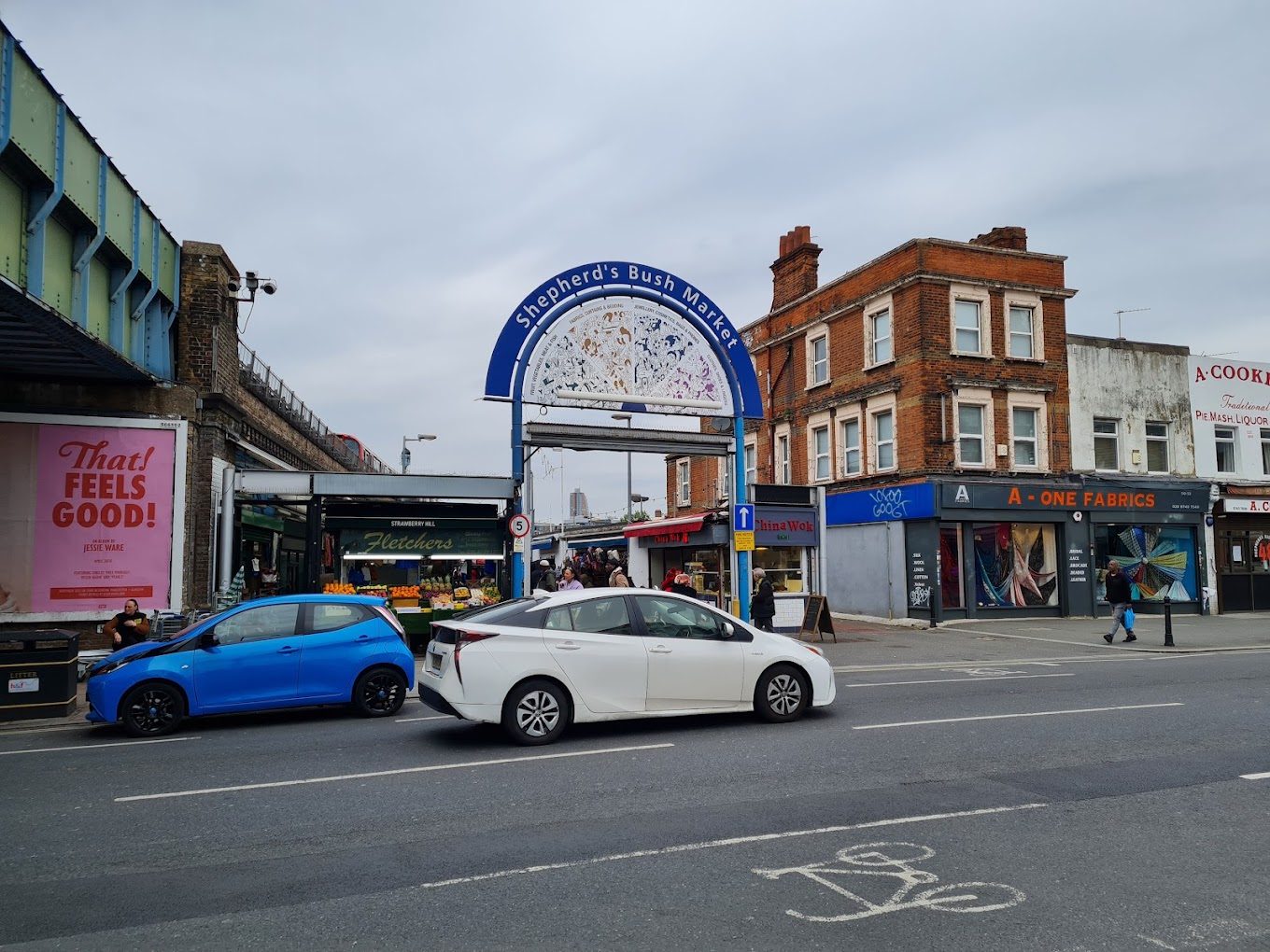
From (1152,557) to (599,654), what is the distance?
25.5 m

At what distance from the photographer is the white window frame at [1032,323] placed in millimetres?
27547

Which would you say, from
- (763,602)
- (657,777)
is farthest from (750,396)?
(657,777)

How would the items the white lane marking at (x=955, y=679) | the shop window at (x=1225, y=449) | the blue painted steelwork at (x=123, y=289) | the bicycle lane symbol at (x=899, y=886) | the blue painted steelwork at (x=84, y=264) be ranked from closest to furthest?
the bicycle lane symbol at (x=899, y=886)
the blue painted steelwork at (x=84, y=264)
the white lane marking at (x=955, y=679)
the blue painted steelwork at (x=123, y=289)
the shop window at (x=1225, y=449)

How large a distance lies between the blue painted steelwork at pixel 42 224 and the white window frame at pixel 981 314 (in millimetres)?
21879

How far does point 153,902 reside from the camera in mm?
5023

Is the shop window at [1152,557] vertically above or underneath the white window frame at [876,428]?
underneath

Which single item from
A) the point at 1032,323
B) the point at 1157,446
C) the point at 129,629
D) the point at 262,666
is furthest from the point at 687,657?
the point at 1157,446

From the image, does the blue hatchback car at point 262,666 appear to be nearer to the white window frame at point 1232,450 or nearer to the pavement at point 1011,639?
the pavement at point 1011,639

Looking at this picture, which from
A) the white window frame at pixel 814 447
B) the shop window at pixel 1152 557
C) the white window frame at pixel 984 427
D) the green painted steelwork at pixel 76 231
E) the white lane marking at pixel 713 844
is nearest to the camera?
the white lane marking at pixel 713 844

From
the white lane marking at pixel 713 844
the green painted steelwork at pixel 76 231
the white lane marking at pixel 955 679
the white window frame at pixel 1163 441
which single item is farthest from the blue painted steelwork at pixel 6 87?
the white window frame at pixel 1163 441

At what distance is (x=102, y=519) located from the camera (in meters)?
16.3

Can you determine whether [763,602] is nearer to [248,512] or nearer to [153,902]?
[248,512]

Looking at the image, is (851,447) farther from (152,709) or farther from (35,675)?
(35,675)

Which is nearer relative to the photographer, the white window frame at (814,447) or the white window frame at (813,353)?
the white window frame at (814,447)
